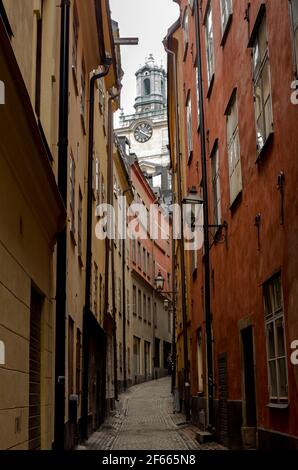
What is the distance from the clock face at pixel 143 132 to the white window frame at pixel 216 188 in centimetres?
8924

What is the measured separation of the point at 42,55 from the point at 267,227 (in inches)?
157

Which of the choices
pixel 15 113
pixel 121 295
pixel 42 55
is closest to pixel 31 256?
pixel 15 113

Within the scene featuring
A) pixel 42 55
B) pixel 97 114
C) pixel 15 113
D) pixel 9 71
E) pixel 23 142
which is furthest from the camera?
pixel 97 114

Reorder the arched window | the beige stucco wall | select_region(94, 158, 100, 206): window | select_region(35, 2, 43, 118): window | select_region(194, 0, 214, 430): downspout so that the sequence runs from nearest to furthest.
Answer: the beige stucco wall → select_region(35, 2, 43, 118): window → select_region(194, 0, 214, 430): downspout → select_region(94, 158, 100, 206): window → the arched window

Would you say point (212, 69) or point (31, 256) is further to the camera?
point (212, 69)

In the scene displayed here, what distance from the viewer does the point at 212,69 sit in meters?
15.1

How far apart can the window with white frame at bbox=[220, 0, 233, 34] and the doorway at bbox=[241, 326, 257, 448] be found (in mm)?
5468

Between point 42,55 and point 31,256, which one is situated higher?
point 42,55

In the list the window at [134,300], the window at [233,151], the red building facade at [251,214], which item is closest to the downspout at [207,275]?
the red building facade at [251,214]

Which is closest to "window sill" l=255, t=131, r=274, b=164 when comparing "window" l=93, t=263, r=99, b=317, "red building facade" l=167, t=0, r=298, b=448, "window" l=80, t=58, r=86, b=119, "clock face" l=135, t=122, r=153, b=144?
"red building facade" l=167, t=0, r=298, b=448

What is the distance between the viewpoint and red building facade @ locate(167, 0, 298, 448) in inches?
314

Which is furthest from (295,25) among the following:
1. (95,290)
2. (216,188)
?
(95,290)

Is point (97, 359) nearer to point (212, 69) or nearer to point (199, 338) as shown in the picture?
point (199, 338)

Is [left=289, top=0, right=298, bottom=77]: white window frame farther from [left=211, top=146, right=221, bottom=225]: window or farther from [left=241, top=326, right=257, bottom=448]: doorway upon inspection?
[left=211, top=146, right=221, bottom=225]: window
